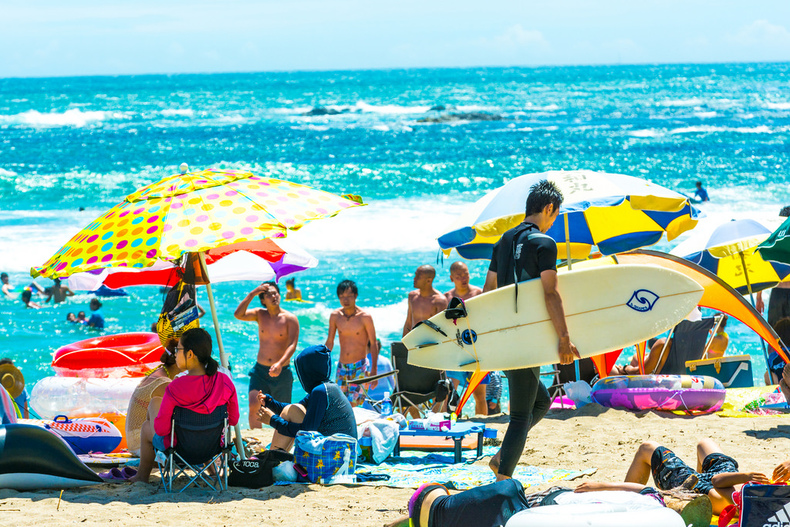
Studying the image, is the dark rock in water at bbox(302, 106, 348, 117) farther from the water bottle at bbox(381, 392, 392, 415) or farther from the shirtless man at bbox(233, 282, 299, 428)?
the water bottle at bbox(381, 392, 392, 415)

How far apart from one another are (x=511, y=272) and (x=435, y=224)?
17.7 m

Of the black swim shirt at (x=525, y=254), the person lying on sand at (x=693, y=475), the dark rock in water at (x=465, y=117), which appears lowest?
the person lying on sand at (x=693, y=475)

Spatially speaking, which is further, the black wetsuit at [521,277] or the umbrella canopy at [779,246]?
the umbrella canopy at [779,246]

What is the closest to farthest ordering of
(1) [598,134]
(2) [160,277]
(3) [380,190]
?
(2) [160,277], (3) [380,190], (1) [598,134]

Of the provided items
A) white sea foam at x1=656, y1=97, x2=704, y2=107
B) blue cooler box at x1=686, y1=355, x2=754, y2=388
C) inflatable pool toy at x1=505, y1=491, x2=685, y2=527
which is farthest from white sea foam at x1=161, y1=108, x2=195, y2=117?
inflatable pool toy at x1=505, y1=491, x2=685, y2=527

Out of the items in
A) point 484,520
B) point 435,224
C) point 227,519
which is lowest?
point 227,519

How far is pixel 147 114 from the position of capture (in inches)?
2579

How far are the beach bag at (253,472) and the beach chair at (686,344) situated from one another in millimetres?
4148

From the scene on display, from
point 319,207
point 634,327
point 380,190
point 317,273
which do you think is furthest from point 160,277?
point 380,190

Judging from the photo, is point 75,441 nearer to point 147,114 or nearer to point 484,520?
point 484,520

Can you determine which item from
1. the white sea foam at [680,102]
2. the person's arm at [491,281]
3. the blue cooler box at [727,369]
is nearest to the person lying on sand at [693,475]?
the person's arm at [491,281]

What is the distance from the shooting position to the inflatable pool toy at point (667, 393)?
6.87 metres

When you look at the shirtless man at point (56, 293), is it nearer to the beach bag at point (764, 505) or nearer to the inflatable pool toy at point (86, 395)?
the inflatable pool toy at point (86, 395)

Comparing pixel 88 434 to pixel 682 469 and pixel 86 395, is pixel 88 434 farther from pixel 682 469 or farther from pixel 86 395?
pixel 682 469
